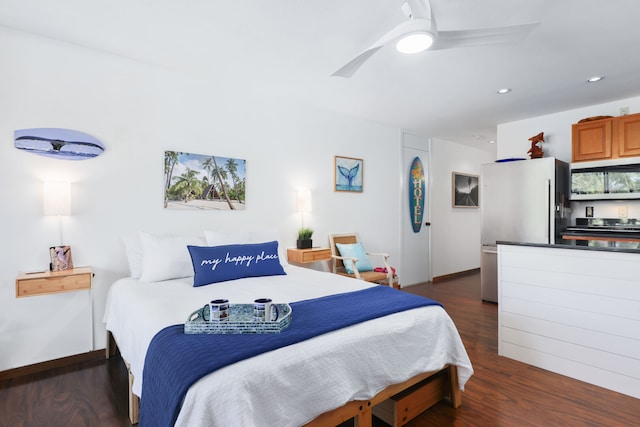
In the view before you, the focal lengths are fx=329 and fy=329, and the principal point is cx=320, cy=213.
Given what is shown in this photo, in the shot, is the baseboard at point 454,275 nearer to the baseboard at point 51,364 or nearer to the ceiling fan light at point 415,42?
the ceiling fan light at point 415,42

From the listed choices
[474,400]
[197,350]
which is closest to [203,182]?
[197,350]

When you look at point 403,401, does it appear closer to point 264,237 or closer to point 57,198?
point 264,237

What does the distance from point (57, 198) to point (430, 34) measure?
9.41 feet

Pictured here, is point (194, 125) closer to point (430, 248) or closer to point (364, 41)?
point (364, 41)

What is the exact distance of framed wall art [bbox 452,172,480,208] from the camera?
6332 mm

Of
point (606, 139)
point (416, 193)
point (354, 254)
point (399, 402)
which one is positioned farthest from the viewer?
point (416, 193)

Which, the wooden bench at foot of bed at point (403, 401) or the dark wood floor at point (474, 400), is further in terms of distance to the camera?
the dark wood floor at point (474, 400)

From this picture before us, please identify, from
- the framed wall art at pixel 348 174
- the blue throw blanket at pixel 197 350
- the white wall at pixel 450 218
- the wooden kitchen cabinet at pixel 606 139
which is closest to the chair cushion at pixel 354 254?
the framed wall art at pixel 348 174

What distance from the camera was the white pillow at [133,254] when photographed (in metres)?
2.77

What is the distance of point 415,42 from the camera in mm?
2006

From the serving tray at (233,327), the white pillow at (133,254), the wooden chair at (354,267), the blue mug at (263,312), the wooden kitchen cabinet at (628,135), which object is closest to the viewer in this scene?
the serving tray at (233,327)

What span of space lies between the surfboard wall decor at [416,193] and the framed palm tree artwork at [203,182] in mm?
3036

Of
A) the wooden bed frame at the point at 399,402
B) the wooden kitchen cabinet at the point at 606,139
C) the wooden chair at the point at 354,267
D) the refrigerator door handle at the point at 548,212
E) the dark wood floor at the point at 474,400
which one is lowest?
the dark wood floor at the point at 474,400

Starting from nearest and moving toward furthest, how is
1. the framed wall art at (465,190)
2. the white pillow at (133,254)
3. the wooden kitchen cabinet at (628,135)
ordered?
1. the white pillow at (133,254)
2. the wooden kitchen cabinet at (628,135)
3. the framed wall art at (465,190)
